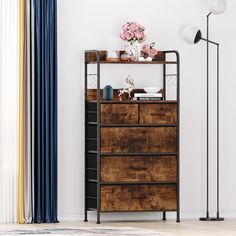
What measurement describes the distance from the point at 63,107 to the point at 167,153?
1.07 meters

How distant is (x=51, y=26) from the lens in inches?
291

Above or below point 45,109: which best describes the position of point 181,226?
below

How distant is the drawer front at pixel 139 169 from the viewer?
7312 millimetres

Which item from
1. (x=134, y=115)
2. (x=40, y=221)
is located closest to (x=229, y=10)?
(x=134, y=115)

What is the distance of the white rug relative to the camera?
6777 mm

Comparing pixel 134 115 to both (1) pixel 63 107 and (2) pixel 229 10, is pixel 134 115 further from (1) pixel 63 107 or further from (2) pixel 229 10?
(2) pixel 229 10

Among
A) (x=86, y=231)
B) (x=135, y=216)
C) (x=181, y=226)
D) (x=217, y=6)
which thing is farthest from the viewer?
(x=135, y=216)

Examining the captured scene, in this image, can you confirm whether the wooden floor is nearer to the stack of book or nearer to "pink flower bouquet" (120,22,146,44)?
the stack of book

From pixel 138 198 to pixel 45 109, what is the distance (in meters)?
1.19

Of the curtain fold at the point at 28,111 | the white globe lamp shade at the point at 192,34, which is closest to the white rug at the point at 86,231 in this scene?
the curtain fold at the point at 28,111

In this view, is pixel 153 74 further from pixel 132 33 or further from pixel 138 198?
pixel 138 198

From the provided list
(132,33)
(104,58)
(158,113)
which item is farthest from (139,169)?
(132,33)

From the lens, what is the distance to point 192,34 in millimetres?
7547

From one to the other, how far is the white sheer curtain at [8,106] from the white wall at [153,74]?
0.43 m
